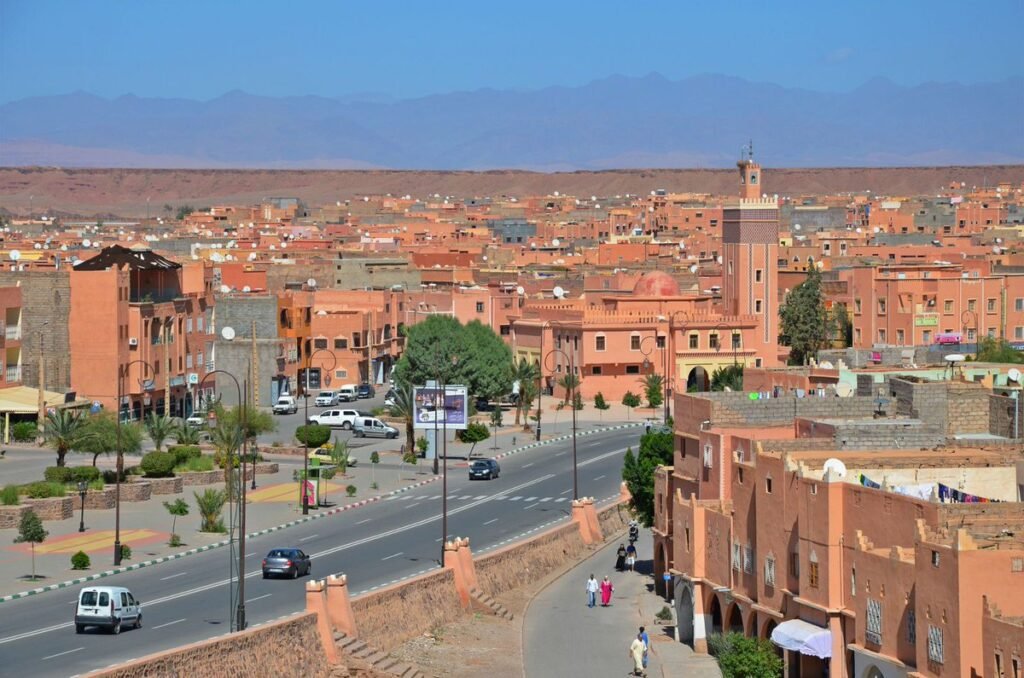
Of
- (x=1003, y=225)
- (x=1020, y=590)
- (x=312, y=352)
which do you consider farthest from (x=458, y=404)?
(x=1003, y=225)

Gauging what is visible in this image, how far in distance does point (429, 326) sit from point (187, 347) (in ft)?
27.9


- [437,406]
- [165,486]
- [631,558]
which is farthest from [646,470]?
[437,406]

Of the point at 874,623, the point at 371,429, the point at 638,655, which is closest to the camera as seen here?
the point at 874,623

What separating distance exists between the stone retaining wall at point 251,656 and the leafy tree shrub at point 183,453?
2443 centimetres

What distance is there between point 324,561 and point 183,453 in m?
14.3

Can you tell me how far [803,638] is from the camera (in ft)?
109

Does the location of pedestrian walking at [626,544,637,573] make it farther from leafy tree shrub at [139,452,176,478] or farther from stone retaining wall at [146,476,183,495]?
leafy tree shrub at [139,452,176,478]

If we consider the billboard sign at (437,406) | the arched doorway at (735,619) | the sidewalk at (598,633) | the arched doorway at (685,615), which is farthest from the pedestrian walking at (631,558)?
the billboard sign at (437,406)

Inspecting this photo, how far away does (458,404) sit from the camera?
216 ft

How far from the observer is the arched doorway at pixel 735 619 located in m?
38.5

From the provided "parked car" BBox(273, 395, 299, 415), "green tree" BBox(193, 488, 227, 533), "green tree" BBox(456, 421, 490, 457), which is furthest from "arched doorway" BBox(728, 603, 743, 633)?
"parked car" BBox(273, 395, 299, 415)

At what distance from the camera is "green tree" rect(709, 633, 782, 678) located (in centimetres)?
3478

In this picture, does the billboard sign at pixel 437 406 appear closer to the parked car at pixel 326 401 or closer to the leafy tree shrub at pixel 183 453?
the leafy tree shrub at pixel 183 453

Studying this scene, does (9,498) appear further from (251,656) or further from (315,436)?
(251,656)
